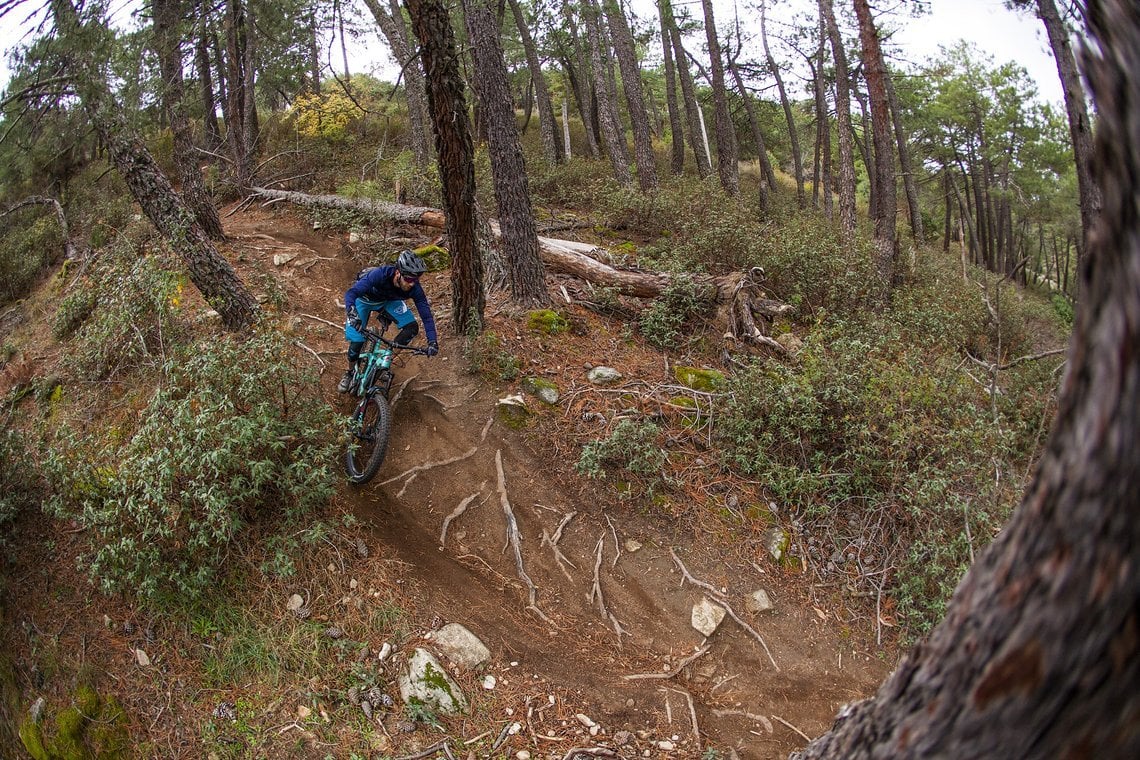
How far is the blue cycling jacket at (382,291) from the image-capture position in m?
6.41

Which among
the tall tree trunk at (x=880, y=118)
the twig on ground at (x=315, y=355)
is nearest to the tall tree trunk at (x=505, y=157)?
the twig on ground at (x=315, y=355)

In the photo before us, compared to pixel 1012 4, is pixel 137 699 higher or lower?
lower

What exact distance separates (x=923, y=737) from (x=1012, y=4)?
11.6 m

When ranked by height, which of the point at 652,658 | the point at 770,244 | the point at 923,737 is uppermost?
the point at 770,244

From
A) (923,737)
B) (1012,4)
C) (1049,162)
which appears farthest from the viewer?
(1049,162)

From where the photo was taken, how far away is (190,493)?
484 centimetres

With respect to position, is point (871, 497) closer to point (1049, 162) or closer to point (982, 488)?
point (982, 488)

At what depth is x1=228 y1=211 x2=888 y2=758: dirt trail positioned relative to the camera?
185 inches

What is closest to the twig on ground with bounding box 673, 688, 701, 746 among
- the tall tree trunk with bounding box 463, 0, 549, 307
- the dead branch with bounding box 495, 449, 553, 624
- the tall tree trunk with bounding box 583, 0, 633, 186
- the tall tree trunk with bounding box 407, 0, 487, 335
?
the dead branch with bounding box 495, 449, 553, 624

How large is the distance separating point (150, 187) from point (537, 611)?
6458 mm

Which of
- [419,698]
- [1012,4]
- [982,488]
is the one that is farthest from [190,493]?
[1012,4]

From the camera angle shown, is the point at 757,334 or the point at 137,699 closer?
the point at 137,699

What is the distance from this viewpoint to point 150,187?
281 inches

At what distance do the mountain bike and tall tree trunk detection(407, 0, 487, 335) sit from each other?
1473mm
